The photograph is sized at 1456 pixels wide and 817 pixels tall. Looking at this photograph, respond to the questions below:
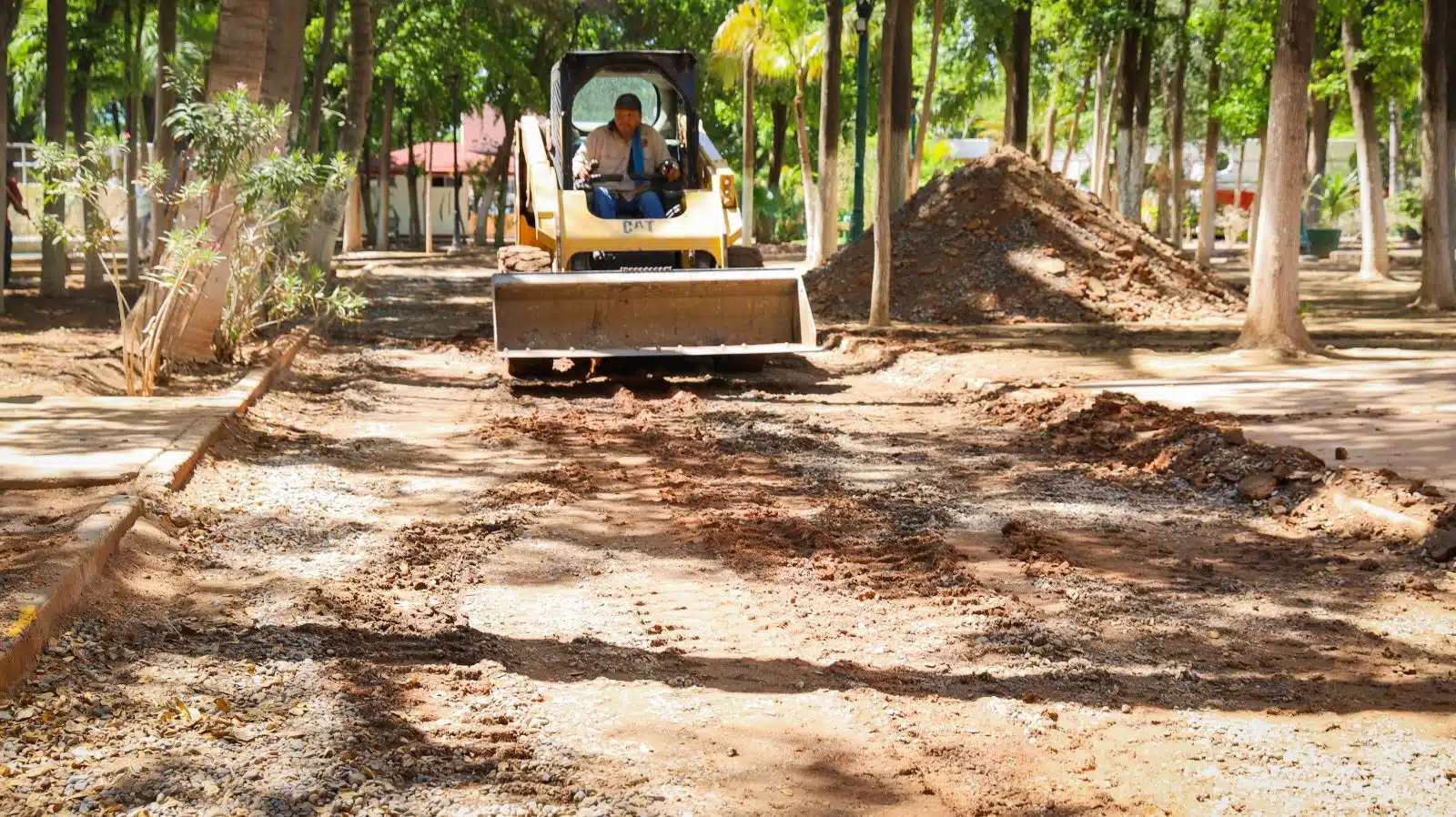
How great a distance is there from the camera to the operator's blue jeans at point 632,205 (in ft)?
48.5

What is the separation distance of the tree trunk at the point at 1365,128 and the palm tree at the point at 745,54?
12.8 meters

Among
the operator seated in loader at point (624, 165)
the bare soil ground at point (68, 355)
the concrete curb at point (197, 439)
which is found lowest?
the concrete curb at point (197, 439)

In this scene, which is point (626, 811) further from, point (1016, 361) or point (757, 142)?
point (757, 142)

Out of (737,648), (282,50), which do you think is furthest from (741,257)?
(737,648)

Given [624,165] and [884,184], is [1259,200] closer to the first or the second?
[884,184]

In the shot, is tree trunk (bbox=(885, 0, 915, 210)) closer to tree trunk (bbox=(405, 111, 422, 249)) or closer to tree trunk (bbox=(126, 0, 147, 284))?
tree trunk (bbox=(126, 0, 147, 284))

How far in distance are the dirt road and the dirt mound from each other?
1121cm

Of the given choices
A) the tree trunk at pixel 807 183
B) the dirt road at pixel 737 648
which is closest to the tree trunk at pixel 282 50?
the dirt road at pixel 737 648

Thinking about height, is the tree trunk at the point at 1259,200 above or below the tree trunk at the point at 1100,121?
below

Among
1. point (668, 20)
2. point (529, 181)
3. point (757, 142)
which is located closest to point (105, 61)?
point (529, 181)

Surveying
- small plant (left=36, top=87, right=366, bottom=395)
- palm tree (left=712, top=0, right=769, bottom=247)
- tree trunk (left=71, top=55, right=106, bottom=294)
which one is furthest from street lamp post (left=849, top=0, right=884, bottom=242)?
small plant (left=36, top=87, right=366, bottom=395)

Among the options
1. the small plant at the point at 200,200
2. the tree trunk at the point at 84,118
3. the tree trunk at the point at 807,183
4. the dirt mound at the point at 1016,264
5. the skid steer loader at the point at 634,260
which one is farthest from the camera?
the tree trunk at the point at 807,183

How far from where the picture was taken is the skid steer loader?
13.7 metres

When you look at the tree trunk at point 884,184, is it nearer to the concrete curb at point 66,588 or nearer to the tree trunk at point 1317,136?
the concrete curb at point 66,588
